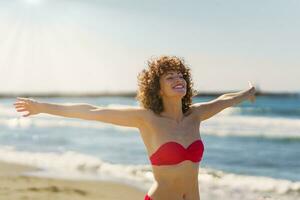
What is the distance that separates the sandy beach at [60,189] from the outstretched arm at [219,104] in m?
5.57

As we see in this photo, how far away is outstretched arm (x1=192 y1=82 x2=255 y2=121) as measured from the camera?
14.6ft

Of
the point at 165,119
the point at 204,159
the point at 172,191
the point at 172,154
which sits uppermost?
the point at 165,119

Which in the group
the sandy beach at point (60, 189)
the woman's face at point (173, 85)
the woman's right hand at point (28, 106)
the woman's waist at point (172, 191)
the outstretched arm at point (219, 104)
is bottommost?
the sandy beach at point (60, 189)

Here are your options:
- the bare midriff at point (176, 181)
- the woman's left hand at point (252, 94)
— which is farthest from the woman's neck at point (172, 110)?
the woman's left hand at point (252, 94)

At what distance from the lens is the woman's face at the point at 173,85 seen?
418 cm

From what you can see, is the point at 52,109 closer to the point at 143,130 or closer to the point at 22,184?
the point at 143,130

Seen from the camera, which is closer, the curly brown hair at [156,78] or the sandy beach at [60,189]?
the curly brown hair at [156,78]

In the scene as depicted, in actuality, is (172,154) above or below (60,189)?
above

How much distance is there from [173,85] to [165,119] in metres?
0.25

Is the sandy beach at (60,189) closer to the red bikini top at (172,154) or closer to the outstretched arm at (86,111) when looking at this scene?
the outstretched arm at (86,111)

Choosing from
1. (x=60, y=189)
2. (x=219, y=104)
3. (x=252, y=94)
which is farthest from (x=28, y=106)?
(x=60, y=189)

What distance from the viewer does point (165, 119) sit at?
4.25m

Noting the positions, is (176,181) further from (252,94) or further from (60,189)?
(60,189)

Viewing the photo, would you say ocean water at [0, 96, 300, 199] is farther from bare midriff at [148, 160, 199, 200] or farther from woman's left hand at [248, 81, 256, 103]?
bare midriff at [148, 160, 199, 200]
